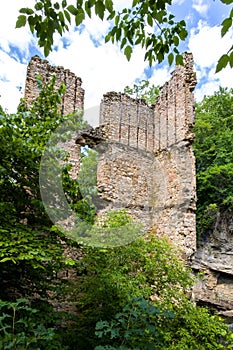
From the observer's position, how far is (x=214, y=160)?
12672 mm

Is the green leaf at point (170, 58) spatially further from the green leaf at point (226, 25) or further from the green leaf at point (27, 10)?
the green leaf at point (27, 10)

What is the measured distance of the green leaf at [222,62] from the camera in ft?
6.42

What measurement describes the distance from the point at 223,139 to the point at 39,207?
10379 mm

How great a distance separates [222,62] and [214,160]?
36.8ft

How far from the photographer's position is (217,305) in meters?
10.2

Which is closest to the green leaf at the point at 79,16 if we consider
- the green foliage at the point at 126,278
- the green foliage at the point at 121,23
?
the green foliage at the point at 121,23

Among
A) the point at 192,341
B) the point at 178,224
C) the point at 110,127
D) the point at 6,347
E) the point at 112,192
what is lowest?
the point at 192,341

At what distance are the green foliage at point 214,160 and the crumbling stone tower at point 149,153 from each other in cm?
220

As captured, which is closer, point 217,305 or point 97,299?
point 97,299

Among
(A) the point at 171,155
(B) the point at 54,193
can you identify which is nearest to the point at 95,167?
(A) the point at 171,155

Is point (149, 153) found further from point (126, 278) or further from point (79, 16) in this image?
point (79, 16)

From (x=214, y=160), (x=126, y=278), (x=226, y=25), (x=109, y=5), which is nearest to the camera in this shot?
(x=226, y=25)

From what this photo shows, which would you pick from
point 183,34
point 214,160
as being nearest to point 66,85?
point 214,160

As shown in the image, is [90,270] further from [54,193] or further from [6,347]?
[6,347]
